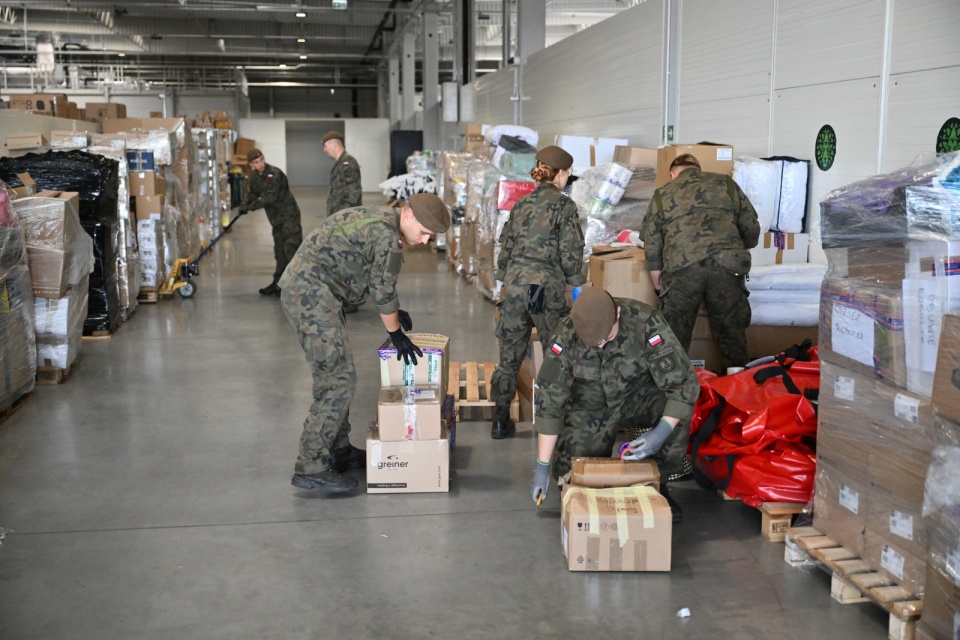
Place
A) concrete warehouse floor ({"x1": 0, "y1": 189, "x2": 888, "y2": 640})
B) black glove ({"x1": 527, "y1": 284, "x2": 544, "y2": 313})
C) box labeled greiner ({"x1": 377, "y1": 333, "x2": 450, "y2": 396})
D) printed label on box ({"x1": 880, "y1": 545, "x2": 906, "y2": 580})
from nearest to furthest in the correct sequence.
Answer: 1. printed label on box ({"x1": 880, "y1": 545, "x2": 906, "y2": 580})
2. concrete warehouse floor ({"x1": 0, "y1": 189, "x2": 888, "y2": 640})
3. box labeled greiner ({"x1": 377, "y1": 333, "x2": 450, "y2": 396})
4. black glove ({"x1": 527, "y1": 284, "x2": 544, "y2": 313})

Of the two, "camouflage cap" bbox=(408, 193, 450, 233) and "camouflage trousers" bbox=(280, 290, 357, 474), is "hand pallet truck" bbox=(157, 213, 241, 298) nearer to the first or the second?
"camouflage trousers" bbox=(280, 290, 357, 474)

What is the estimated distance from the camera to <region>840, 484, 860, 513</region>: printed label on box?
3.35 m

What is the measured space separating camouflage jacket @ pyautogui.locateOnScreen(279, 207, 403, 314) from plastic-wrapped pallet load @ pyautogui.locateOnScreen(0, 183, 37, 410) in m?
2.40

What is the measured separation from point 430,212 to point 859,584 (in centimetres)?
232

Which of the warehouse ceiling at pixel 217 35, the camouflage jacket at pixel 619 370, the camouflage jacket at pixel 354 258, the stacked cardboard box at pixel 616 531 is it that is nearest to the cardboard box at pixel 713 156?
the camouflage jacket at pixel 619 370

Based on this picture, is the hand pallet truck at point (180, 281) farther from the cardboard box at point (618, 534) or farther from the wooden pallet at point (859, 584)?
the wooden pallet at point (859, 584)

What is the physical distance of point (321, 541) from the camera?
3.94 meters

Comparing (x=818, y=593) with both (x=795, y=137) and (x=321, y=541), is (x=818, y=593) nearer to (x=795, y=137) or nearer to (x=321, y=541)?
(x=321, y=541)

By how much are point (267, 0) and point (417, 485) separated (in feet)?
63.4

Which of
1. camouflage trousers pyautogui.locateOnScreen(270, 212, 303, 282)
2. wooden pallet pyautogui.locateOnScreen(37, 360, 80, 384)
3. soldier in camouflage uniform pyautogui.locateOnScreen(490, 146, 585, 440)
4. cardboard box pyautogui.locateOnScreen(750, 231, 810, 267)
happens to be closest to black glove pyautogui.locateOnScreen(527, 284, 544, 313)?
soldier in camouflage uniform pyautogui.locateOnScreen(490, 146, 585, 440)

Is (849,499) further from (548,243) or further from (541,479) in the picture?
(548,243)

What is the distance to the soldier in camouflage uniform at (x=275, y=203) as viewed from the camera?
33.3ft

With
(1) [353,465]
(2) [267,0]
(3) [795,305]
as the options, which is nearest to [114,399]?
(1) [353,465]

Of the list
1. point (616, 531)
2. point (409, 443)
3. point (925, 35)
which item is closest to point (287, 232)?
point (409, 443)
